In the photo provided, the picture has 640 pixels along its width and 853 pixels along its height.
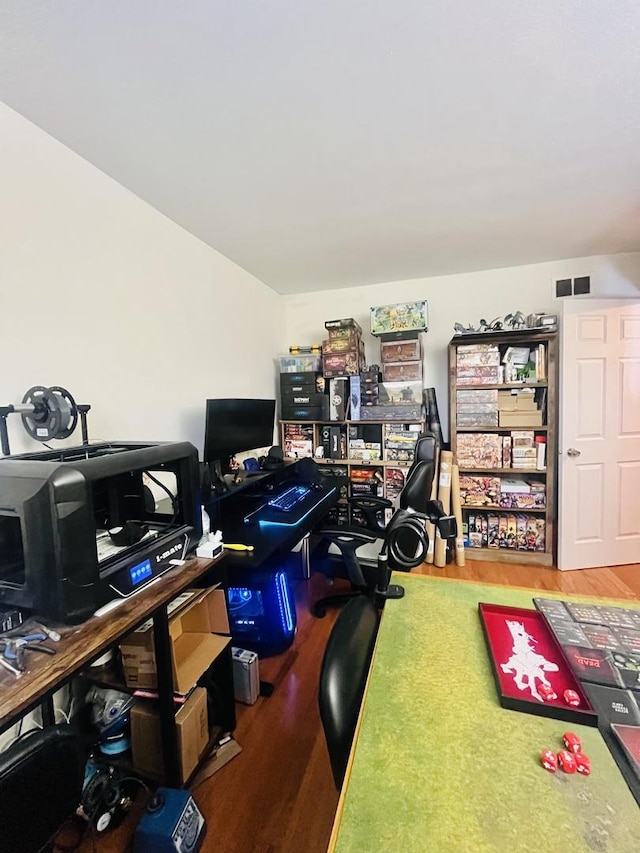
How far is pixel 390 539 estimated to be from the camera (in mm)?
1776

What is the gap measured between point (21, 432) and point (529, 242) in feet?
10.1

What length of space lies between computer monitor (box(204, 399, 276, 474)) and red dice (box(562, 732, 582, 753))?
1.78 metres

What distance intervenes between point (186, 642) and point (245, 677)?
1.30 ft

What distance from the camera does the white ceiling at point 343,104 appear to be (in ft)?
3.28

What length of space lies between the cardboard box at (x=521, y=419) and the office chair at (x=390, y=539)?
105 cm

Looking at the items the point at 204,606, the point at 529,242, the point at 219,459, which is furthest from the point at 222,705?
the point at 529,242

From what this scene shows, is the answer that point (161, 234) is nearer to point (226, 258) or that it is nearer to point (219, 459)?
point (226, 258)

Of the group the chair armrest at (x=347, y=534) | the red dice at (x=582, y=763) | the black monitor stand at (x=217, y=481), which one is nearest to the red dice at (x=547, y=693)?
the red dice at (x=582, y=763)

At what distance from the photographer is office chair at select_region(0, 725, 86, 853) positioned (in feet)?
1.89

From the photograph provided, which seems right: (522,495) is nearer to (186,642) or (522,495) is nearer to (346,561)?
(346,561)

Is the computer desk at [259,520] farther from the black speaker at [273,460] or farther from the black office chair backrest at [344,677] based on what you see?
the black office chair backrest at [344,677]

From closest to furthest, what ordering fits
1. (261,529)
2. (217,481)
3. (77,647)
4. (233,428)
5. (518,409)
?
(77,647)
(261,529)
(217,481)
(233,428)
(518,409)

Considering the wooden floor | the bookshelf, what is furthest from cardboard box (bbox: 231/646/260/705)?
the bookshelf

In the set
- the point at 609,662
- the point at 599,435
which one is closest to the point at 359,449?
the point at 599,435
